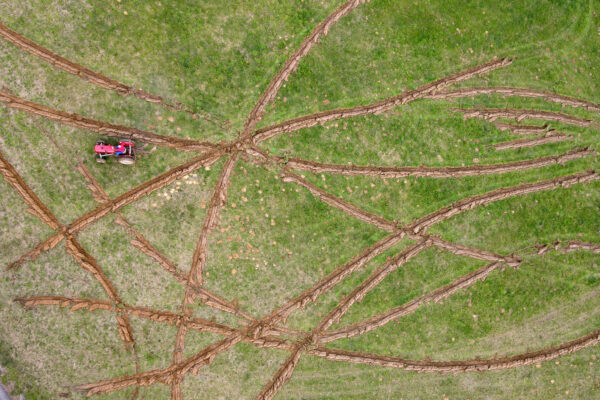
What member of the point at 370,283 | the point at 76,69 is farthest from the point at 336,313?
the point at 76,69

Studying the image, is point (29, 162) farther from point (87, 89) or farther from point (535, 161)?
point (535, 161)

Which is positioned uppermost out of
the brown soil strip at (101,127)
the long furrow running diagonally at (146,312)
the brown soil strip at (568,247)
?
the brown soil strip at (101,127)

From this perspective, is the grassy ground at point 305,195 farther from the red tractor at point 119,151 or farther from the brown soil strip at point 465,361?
the red tractor at point 119,151

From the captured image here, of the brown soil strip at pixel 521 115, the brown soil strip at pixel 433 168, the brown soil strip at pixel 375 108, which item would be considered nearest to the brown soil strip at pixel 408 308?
the brown soil strip at pixel 433 168

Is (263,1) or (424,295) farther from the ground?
(263,1)

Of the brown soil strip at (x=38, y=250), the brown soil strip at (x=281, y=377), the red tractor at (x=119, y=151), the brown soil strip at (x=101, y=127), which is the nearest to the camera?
the red tractor at (x=119, y=151)

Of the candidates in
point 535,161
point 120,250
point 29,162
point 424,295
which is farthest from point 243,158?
point 535,161

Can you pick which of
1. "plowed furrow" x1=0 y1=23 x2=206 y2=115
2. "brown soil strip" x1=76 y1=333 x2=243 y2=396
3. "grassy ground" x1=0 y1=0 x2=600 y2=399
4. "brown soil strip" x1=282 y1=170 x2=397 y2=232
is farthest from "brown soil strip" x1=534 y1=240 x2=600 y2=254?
"plowed furrow" x1=0 y1=23 x2=206 y2=115
